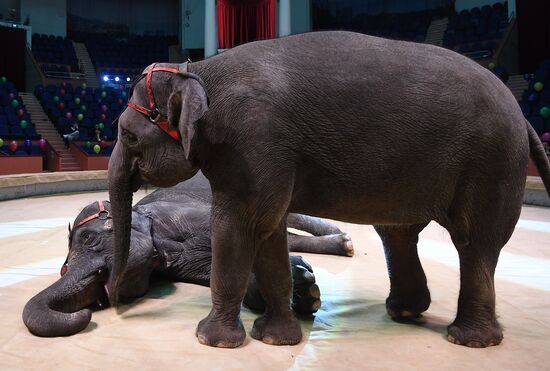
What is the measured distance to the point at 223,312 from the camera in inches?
78.5

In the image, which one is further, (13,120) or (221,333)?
(13,120)

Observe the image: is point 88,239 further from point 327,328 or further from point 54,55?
point 54,55

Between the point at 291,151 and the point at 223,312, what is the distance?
2.32 feet

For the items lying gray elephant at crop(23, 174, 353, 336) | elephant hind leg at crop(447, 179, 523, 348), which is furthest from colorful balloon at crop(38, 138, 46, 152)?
elephant hind leg at crop(447, 179, 523, 348)

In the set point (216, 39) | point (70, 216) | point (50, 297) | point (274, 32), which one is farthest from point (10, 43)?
point (50, 297)

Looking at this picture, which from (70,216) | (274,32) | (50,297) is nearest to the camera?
(50,297)

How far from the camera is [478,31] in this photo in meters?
16.3

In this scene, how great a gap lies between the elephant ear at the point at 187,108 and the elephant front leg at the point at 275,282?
0.57m

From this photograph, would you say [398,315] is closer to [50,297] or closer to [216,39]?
[50,297]

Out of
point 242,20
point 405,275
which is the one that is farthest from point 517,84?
point 405,275

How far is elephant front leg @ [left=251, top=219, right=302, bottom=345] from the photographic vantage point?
2.08 meters

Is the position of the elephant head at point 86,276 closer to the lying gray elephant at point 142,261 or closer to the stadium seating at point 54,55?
the lying gray elephant at point 142,261

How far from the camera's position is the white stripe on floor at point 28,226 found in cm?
475

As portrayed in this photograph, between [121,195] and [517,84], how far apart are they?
1406cm
